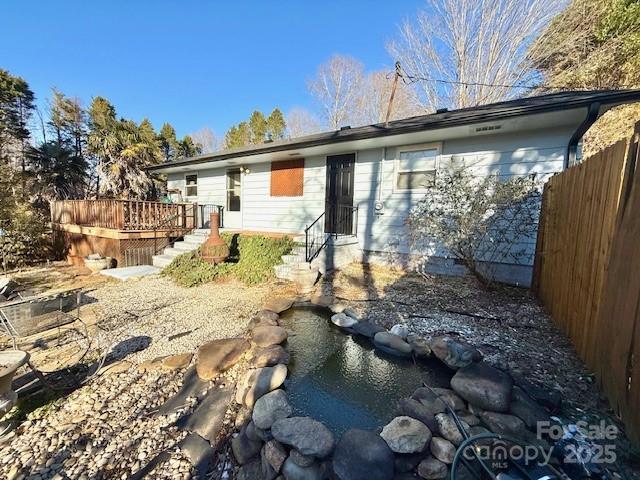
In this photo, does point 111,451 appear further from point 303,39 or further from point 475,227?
point 303,39

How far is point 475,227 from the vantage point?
4445mm

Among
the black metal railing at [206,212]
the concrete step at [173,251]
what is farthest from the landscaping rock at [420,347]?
the black metal railing at [206,212]

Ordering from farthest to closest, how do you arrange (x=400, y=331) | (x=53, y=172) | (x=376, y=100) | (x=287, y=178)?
(x=376, y=100) → (x=53, y=172) → (x=287, y=178) → (x=400, y=331)

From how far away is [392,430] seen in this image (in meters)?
1.88

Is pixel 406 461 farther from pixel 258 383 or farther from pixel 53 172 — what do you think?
pixel 53 172

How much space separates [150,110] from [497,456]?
2502cm

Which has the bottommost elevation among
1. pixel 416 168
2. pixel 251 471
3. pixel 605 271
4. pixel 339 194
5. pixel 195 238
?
pixel 251 471

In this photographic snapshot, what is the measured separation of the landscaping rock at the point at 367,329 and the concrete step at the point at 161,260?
560 centimetres

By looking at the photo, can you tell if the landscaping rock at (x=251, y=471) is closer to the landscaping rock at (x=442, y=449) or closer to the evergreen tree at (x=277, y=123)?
the landscaping rock at (x=442, y=449)

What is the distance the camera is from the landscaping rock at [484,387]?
204 centimetres

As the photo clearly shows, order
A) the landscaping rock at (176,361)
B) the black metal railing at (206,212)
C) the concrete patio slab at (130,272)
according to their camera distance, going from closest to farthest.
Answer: the landscaping rock at (176,361) < the concrete patio slab at (130,272) < the black metal railing at (206,212)

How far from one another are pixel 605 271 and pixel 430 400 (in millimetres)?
1701

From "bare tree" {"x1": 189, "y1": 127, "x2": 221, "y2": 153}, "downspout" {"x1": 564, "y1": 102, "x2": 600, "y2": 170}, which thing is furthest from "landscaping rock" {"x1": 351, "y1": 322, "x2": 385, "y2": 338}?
"bare tree" {"x1": 189, "y1": 127, "x2": 221, "y2": 153}

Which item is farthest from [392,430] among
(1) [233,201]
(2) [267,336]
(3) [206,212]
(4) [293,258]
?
(3) [206,212]
